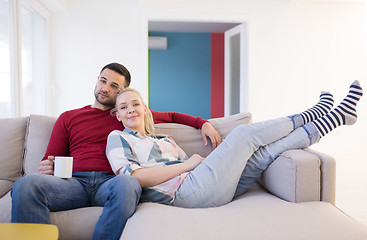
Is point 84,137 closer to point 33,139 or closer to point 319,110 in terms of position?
point 33,139

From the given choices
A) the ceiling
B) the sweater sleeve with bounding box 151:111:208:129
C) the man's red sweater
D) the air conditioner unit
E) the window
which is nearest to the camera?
the man's red sweater

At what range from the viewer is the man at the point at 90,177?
1.36 m

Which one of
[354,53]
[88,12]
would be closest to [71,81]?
[88,12]

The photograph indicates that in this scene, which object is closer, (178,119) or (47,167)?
(47,167)

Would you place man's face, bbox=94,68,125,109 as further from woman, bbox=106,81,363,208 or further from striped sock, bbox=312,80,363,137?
striped sock, bbox=312,80,363,137

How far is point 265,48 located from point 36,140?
3879 mm

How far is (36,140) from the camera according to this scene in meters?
1.96

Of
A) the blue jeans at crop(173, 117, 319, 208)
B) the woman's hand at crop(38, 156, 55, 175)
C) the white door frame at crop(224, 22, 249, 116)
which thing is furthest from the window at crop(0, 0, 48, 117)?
the white door frame at crop(224, 22, 249, 116)

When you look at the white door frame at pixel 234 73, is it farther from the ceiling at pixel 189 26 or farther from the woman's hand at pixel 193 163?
the woman's hand at pixel 193 163

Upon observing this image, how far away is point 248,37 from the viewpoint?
197 inches

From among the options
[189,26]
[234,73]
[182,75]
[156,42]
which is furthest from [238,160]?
[182,75]

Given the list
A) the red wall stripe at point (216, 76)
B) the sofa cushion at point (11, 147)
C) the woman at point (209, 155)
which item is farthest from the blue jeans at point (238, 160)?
the red wall stripe at point (216, 76)

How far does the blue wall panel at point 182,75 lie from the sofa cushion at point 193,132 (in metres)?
5.48

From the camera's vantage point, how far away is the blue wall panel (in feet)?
24.8
